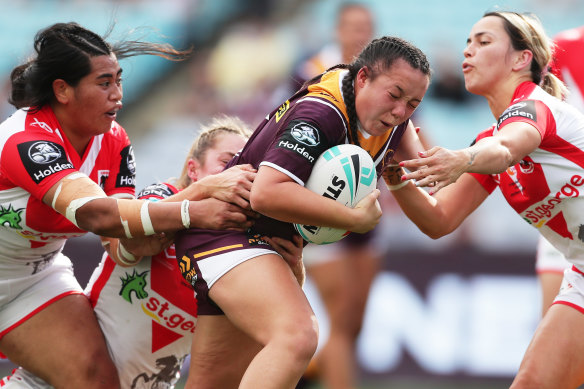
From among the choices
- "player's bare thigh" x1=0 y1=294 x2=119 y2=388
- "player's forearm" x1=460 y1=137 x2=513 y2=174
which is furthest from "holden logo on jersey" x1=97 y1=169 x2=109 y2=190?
"player's forearm" x1=460 y1=137 x2=513 y2=174

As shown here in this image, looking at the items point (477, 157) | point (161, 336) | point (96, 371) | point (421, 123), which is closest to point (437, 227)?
point (477, 157)

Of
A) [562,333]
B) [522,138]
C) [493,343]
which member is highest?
[522,138]

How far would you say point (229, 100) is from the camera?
A: 1084cm

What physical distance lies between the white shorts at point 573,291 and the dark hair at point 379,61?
1.44m

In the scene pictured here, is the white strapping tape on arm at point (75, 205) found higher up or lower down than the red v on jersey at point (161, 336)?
higher up

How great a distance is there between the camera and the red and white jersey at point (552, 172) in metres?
4.09

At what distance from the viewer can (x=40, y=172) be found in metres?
4.05

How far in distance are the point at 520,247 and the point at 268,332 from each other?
5.29m

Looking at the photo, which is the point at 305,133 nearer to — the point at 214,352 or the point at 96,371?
the point at 214,352

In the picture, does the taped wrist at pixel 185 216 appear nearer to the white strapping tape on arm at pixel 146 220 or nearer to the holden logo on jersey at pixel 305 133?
the white strapping tape on arm at pixel 146 220

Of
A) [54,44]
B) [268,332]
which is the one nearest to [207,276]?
[268,332]

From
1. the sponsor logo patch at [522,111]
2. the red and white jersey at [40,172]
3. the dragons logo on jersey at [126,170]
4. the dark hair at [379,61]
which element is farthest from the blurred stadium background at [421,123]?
the sponsor logo patch at [522,111]

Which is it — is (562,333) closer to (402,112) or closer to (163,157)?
(402,112)

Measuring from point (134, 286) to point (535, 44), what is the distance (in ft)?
8.64
